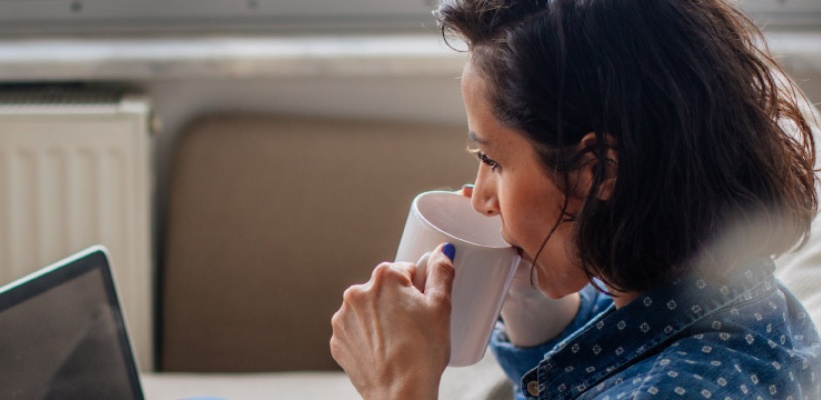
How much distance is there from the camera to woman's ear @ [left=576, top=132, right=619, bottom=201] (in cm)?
77

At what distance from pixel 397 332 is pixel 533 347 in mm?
296

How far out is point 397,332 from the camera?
33.5 inches

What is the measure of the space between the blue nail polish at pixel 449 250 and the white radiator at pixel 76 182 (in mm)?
799

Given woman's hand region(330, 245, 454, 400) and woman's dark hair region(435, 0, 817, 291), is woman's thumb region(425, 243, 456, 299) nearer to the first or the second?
woman's hand region(330, 245, 454, 400)

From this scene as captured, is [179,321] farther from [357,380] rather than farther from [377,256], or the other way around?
[357,380]

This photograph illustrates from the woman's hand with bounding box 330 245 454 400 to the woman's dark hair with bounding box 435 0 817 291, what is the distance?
0.13 m

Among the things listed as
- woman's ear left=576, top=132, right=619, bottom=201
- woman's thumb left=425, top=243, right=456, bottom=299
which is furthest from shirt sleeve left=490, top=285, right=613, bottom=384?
woman's ear left=576, top=132, right=619, bottom=201

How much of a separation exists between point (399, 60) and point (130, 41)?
0.45 meters

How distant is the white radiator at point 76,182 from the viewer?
1563 mm

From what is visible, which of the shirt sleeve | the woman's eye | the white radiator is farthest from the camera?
the white radiator

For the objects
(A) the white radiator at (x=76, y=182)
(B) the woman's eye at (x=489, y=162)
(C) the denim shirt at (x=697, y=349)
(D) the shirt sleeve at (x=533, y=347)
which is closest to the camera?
(C) the denim shirt at (x=697, y=349)

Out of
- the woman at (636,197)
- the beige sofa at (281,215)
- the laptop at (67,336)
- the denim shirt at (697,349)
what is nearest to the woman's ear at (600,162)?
the woman at (636,197)

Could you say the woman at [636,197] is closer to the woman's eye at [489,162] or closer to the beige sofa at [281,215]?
the woman's eye at [489,162]

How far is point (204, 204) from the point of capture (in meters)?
1.65
